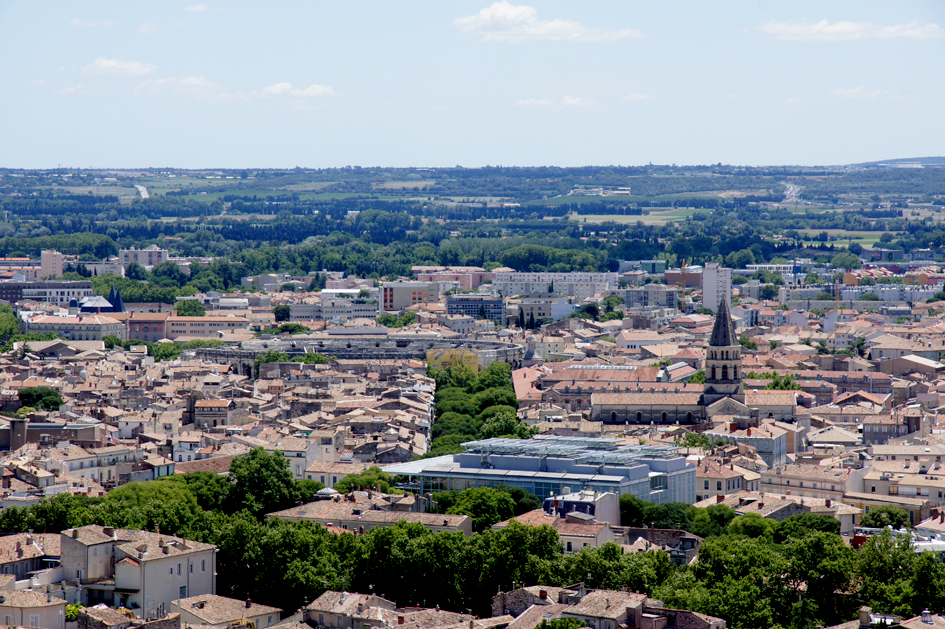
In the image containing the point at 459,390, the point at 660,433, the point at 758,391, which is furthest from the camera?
the point at 459,390

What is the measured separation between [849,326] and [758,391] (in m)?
39.7

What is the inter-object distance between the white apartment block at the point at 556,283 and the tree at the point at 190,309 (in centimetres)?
3093

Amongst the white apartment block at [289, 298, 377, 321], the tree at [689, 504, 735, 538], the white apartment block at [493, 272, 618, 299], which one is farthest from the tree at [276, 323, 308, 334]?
the tree at [689, 504, 735, 538]

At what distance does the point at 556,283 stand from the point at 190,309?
40.1 meters

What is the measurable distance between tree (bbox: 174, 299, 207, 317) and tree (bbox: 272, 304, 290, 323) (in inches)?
176

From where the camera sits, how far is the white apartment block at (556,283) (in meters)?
143

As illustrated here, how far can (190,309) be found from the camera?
11419 centimetres

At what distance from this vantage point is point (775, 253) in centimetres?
18600

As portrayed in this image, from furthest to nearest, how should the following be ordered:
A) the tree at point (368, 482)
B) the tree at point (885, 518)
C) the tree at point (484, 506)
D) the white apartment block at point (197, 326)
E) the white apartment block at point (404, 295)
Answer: the white apartment block at point (404, 295)
the white apartment block at point (197, 326)
the tree at point (368, 482)
the tree at point (885, 518)
the tree at point (484, 506)

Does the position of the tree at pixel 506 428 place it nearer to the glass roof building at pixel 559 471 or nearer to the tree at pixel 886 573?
the glass roof building at pixel 559 471

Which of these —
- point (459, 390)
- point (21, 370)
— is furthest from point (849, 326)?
point (21, 370)

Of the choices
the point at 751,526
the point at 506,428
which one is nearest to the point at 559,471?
the point at 751,526

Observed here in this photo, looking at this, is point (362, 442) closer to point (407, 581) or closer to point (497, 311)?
point (407, 581)

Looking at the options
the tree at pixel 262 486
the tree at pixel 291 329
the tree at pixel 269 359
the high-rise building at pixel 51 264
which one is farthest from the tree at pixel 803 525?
the high-rise building at pixel 51 264
